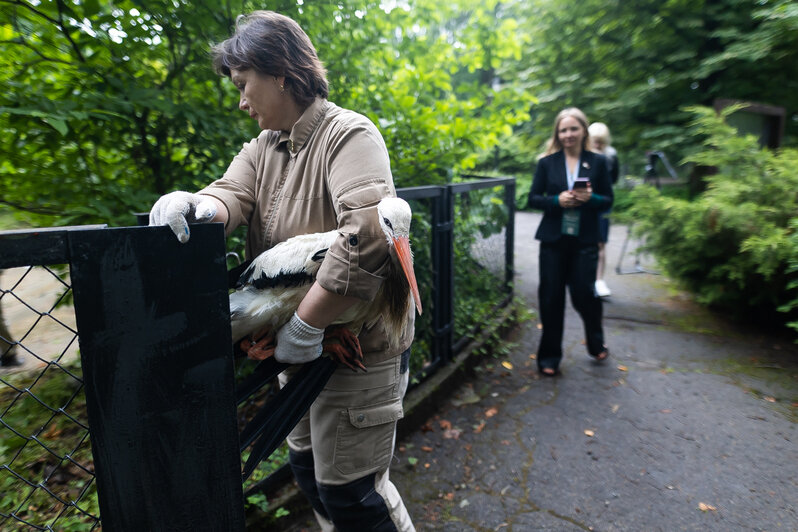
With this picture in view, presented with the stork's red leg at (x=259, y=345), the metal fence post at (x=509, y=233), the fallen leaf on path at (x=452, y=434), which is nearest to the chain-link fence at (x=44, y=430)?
the stork's red leg at (x=259, y=345)

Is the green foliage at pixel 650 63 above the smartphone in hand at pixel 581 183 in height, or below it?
above

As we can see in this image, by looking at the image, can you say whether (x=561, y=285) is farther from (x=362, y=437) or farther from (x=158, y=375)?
(x=158, y=375)

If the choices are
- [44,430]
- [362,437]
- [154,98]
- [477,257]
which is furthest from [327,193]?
[477,257]

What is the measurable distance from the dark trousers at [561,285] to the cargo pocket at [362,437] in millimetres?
2524

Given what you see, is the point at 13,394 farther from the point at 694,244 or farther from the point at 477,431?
the point at 694,244

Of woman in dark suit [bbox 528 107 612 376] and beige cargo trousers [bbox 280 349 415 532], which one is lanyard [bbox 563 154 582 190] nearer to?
woman in dark suit [bbox 528 107 612 376]

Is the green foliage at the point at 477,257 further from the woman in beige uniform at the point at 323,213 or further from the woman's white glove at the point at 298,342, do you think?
the woman's white glove at the point at 298,342

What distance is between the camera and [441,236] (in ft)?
12.0

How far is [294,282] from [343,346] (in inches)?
10.4

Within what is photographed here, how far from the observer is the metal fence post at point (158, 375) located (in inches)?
40.4

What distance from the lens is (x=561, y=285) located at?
12.7 ft

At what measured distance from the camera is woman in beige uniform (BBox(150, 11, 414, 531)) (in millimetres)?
1369

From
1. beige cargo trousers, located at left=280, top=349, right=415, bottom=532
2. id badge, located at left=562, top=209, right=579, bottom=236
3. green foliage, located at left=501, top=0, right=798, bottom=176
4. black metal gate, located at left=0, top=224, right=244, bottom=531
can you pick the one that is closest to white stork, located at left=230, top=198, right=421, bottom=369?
beige cargo trousers, located at left=280, top=349, right=415, bottom=532

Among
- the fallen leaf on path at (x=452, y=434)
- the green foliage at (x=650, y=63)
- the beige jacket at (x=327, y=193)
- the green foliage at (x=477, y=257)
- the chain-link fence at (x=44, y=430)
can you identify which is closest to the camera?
the beige jacket at (x=327, y=193)
